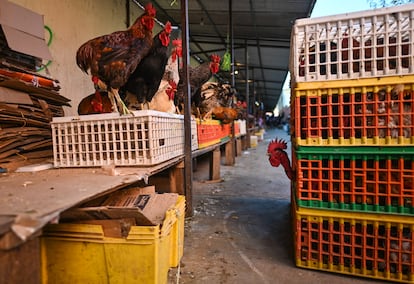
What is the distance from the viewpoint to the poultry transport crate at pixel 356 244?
1.52 m

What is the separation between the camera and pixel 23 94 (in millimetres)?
2172

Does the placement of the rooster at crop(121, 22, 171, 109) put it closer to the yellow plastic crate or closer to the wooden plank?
the yellow plastic crate

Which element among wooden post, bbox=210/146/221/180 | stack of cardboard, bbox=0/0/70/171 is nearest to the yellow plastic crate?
stack of cardboard, bbox=0/0/70/171

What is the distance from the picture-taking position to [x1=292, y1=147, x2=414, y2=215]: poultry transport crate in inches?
59.4

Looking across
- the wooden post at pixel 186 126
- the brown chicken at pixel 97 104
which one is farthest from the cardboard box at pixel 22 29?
the wooden post at pixel 186 126

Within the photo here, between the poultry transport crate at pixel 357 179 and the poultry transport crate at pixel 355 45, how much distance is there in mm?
458

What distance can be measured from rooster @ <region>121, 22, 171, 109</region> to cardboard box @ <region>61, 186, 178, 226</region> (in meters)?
0.90

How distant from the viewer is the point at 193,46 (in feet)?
32.4

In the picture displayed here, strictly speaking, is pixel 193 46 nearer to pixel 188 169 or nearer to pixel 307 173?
pixel 188 169

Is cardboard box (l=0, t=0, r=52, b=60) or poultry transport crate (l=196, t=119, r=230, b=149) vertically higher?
cardboard box (l=0, t=0, r=52, b=60)

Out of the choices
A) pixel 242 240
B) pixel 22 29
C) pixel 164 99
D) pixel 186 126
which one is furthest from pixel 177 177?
pixel 22 29

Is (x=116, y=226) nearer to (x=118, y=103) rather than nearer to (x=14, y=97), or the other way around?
(x=118, y=103)

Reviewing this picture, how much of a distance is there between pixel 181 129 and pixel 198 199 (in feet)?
3.85

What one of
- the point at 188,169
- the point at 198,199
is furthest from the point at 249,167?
the point at 188,169
